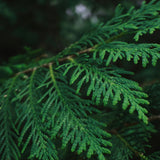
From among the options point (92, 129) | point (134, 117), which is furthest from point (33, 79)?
point (134, 117)

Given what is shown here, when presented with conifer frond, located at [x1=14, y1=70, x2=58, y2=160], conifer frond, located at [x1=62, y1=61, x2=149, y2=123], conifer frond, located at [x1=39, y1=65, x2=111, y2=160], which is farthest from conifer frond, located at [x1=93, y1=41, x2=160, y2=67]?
conifer frond, located at [x1=14, y1=70, x2=58, y2=160]

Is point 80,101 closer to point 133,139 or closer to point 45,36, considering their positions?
point 133,139

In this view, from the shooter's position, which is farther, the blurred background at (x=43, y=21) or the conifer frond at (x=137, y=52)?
the blurred background at (x=43, y=21)

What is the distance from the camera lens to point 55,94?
1063 mm

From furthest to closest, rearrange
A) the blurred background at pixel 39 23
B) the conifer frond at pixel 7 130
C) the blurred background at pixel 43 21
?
the blurred background at pixel 39 23 → the blurred background at pixel 43 21 → the conifer frond at pixel 7 130

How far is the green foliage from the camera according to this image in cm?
89

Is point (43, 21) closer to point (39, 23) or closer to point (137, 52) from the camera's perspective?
point (39, 23)

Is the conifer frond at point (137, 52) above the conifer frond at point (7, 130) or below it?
above

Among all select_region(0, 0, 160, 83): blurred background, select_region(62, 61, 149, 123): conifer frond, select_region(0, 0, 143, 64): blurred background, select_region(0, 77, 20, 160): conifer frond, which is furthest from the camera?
select_region(0, 0, 143, 64): blurred background

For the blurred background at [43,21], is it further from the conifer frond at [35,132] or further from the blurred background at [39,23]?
the conifer frond at [35,132]

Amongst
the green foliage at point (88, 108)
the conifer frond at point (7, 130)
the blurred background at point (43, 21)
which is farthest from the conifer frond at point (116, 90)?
the blurred background at point (43, 21)

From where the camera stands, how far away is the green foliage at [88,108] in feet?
2.93

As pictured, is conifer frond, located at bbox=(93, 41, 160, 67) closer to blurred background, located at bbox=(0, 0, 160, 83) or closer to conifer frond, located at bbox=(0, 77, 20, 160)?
conifer frond, located at bbox=(0, 77, 20, 160)

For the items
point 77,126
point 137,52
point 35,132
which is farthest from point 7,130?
point 137,52
